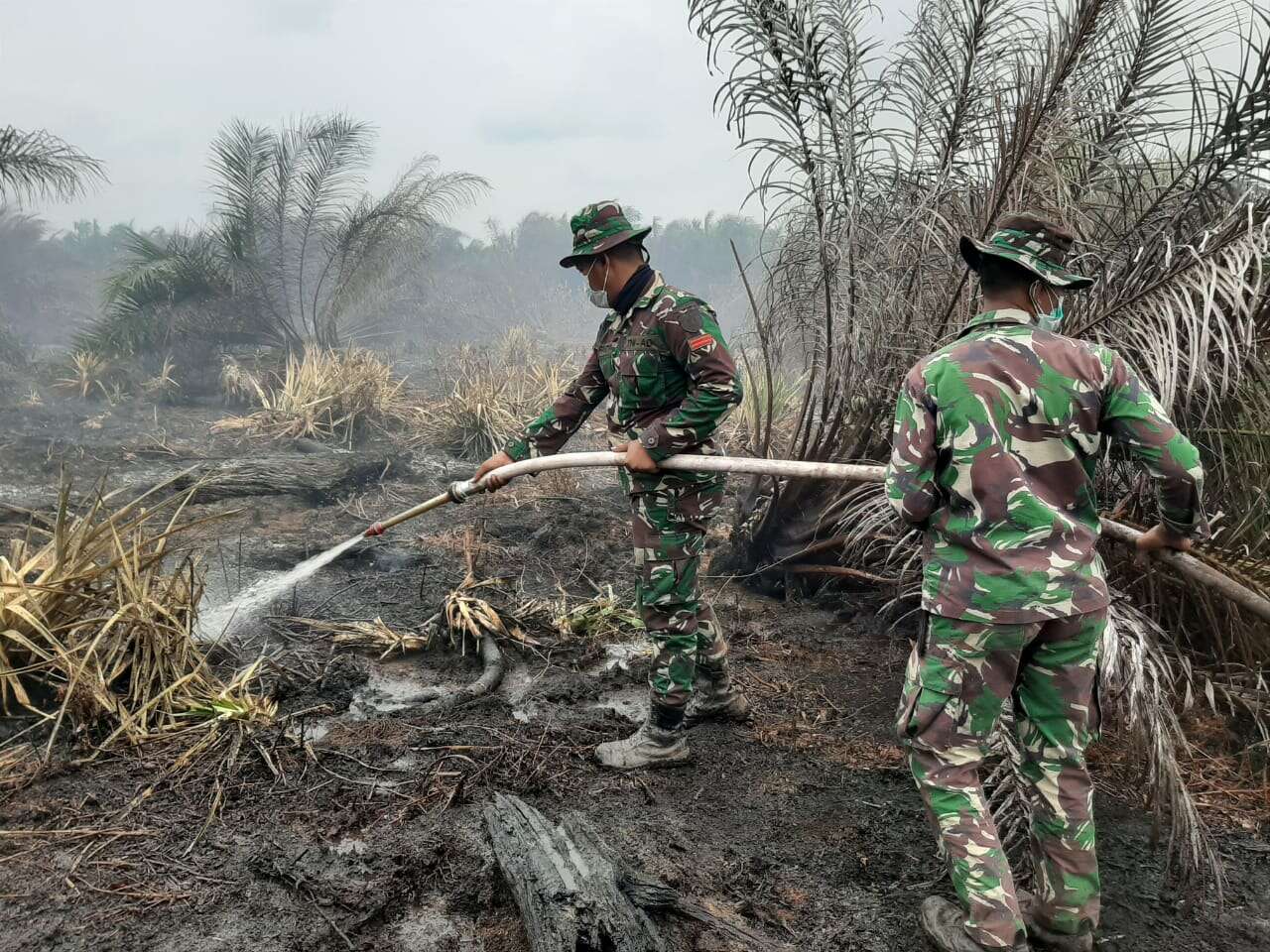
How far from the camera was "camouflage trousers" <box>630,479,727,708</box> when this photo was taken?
9.66 ft

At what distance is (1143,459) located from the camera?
179 centimetres

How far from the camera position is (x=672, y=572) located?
9.69 feet

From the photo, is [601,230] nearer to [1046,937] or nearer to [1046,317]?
[1046,317]

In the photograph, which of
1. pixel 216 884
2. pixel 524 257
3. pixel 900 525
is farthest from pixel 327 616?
pixel 524 257

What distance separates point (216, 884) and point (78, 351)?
40.5 feet

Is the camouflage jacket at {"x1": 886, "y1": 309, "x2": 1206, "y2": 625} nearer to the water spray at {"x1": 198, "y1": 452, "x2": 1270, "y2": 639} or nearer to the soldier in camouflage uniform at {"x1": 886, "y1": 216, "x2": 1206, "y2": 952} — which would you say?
the soldier in camouflage uniform at {"x1": 886, "y1": 216, "x2": 1206, "y2": 952}

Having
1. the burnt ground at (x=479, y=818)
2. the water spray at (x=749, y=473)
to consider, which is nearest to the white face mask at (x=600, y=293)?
the water spray at (x=749, y=473)

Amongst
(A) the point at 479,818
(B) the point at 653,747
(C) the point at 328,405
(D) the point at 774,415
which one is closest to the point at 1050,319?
(B) the point at 653,747

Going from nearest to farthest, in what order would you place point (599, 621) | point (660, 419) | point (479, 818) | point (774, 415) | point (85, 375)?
point (479, 818)
point (660, 419)
point (599, 621)
point (774, 415)
point (85, 375)

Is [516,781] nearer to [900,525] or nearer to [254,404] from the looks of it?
[900,525]

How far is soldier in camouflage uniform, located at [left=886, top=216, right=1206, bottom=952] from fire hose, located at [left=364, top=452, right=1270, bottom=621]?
0.50ft

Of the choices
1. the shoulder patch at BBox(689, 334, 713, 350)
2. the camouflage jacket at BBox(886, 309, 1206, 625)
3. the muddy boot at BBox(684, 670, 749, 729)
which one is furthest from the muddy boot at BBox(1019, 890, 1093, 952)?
the shoulder patch at BBox(689, 334, 713, 350)

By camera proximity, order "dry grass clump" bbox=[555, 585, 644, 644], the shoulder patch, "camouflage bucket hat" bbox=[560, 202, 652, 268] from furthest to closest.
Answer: "dry grass clump" bbox=[555, 585, 644, 644] → "camouflage bucket hat" bbox=[560, 202, 652, 268] → the shoulder patch

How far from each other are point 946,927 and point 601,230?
2.42 metres
